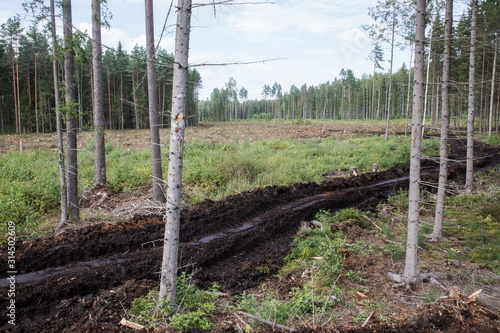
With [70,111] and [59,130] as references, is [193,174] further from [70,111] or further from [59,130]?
[70,111]

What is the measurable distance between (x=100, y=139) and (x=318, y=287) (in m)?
9.68

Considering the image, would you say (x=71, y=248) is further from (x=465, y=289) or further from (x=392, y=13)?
(x=392, y=13)

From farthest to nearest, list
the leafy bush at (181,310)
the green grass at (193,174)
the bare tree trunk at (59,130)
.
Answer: the green grass at (193,174) < the bare tree trunk at (59,130) < the leafy bush at (181,310)

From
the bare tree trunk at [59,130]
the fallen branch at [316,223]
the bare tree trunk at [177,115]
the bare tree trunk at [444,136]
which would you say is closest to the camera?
the bare tree trunk at [177,115]

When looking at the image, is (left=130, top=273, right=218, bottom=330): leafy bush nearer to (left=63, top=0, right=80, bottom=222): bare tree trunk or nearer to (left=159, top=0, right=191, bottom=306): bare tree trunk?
(left=159, top=0, right=191, bottom=306): bare tree trunk

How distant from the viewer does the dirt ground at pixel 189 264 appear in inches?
151

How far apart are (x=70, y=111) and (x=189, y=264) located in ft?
16.4

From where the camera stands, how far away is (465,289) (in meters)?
4.75

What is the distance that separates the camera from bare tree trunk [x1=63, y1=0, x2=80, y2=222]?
23.3ft

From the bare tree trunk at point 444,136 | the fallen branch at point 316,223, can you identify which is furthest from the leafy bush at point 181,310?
the bare tree trunk at point 444,136

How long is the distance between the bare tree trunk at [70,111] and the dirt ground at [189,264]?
1128 millimetres

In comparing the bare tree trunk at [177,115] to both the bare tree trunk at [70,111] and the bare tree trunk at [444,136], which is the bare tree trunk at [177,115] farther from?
the bare tree trunk at [444,136]

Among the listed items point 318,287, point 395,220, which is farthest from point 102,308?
point 395,220

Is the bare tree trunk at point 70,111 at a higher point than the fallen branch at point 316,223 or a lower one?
higher
